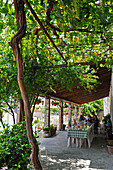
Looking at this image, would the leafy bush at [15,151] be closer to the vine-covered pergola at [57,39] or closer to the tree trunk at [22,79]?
the vine-covered pergola at [57,39]

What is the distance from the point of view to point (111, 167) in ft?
14.7

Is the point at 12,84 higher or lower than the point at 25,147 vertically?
higher

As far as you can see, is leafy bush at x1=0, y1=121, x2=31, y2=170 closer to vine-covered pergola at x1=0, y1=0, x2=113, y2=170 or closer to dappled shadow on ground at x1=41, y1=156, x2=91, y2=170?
vine-covered pergola at x1=0, y1=0, x2=113, y2=170

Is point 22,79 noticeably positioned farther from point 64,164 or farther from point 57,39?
point 64,164

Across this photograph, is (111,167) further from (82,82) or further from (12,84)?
(12,84)

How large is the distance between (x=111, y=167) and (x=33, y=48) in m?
3.50

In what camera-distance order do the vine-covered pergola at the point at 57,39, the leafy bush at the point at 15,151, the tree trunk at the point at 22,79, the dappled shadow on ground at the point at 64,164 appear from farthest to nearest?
1. the dappled shadow on ground at the point at 64,164
2. the leafy bush at the point at 15,151
3. the vine-covered pergola at the point at 57,39
4. the tree trunk at the point at 22,79

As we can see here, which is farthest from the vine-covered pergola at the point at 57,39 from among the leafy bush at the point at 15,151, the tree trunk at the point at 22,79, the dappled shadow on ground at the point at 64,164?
the dappled shadow on ground at the point at 64,164

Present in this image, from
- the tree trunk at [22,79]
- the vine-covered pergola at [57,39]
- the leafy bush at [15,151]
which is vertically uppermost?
the vine-covered pergola at [57,39]

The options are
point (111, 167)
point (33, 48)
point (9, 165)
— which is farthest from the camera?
point (111, 167)

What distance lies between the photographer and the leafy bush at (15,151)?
9.52ft

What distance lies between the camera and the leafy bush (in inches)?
114

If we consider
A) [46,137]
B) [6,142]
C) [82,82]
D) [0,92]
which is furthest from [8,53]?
[46,137]

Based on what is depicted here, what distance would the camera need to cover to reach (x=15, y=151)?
3.00 meters
